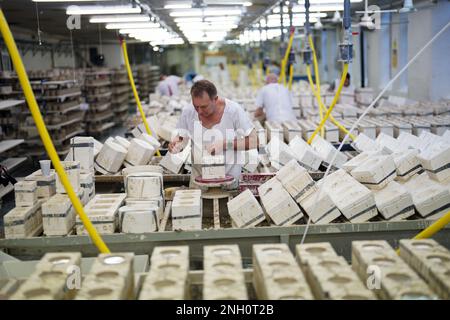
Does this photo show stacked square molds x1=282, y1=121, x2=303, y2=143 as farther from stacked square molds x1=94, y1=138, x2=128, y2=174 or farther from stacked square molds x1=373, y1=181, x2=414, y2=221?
stacked square molds x1=373, y1=181, x2=414, y2=221

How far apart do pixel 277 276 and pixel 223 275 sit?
233 mm

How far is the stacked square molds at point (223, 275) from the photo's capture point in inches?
85.3

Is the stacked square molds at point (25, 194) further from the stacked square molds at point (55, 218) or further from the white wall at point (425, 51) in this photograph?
the white wall at point (425, 51)

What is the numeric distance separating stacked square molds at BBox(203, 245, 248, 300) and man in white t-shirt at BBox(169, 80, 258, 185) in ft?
7.71

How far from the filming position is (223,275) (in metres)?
2.34

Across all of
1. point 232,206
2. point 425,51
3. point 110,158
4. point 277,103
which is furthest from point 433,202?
point 425,51

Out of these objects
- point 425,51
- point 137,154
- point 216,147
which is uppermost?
point 425,51

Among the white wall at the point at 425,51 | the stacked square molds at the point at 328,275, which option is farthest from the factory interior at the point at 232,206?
the white wall at the point at 425,51

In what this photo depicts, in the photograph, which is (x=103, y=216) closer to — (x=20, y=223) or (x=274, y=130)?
(x=20, y=223)

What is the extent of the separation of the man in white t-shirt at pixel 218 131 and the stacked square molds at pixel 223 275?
235 cm

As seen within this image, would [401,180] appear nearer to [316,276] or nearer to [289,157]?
[289,157]

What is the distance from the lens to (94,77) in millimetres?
19625
